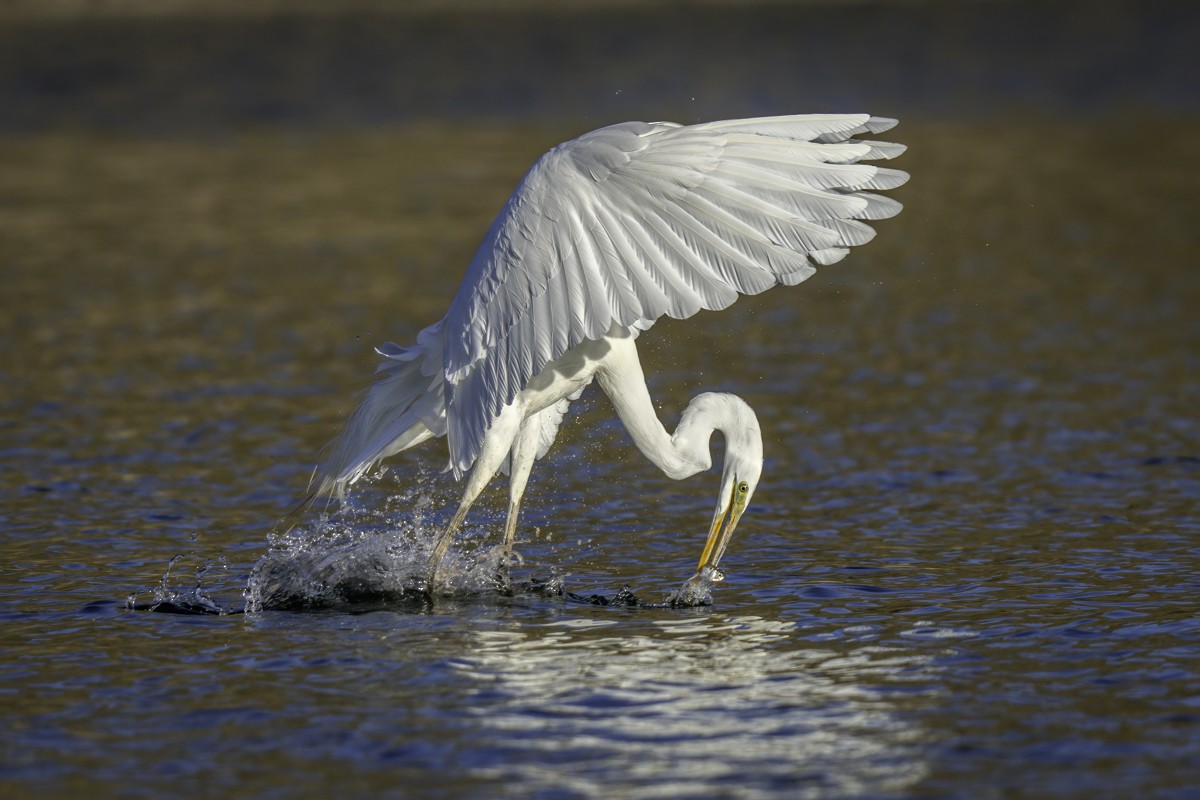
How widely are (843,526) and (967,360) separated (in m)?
5.08

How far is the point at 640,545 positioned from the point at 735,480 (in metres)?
1.42

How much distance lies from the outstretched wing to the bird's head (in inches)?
38.6

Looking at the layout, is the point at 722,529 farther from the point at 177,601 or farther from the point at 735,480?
the point at 177,601

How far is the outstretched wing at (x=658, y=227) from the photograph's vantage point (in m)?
7.88

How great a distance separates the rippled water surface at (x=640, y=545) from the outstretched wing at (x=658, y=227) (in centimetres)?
162

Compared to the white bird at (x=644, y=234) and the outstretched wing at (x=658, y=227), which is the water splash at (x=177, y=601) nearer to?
the white bird at (x=644, y=234)

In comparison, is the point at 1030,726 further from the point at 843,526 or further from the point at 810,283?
the point at 810,283

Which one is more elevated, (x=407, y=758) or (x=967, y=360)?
(x=967, y=360)

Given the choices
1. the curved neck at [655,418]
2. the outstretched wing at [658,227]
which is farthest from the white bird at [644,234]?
the curved neck at [655,418]

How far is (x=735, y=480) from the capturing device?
8.89 metres

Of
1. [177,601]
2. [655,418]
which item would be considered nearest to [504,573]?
[655,418]

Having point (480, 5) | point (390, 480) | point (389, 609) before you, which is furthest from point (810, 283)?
point (480, 5)

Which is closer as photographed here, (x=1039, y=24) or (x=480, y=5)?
(x=1039, y=24)

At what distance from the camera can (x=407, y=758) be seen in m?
6.67
